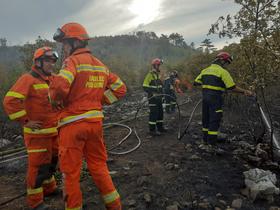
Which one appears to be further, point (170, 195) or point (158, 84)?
point (158, 84)

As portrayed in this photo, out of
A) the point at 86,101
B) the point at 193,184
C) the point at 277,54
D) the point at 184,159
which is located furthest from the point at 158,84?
the point at 86,101

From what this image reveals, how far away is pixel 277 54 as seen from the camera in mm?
5930

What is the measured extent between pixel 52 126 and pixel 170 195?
6.34 feet

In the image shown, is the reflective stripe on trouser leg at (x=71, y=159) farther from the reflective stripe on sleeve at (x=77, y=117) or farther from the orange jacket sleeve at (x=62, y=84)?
the orange jacket sleeve at (x=62, y=84)

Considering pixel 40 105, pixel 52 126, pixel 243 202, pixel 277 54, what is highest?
pixel 277 54

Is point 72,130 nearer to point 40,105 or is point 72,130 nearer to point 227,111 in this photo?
point 40,105

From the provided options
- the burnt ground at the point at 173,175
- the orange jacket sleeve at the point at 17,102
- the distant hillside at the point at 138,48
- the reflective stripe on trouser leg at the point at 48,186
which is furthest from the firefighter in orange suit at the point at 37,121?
the distant hillside at the point at 138,48

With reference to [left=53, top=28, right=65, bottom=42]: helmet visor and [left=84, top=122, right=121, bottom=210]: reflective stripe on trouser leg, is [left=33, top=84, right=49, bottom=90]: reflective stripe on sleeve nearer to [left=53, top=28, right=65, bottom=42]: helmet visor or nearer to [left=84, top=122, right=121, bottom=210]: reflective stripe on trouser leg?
[left=53, top=28, right=65, bottom=42]: helmet visor

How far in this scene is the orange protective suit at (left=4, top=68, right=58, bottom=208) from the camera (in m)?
4.38

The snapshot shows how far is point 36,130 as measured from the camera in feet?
14.8

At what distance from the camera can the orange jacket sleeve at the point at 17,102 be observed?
13.9 feet

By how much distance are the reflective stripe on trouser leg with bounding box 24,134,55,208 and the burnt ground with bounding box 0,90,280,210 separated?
30cm

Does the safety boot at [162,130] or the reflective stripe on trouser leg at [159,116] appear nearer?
the reflective stripe on trouser leg at [159,116]

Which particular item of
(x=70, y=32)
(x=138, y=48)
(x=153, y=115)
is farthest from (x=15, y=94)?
(x=138, y=48)
